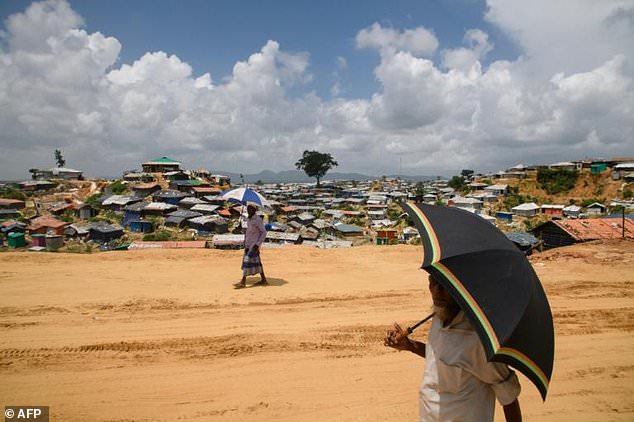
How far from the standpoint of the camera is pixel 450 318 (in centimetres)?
188

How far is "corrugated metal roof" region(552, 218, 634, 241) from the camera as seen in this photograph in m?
16.8

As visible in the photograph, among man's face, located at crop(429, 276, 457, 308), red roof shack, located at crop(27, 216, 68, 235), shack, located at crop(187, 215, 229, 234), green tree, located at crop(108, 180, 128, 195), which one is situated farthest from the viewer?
green tree, located at crop(108, 180, 128, 195)

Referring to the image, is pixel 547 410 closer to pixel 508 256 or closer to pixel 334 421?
pixel 334 421

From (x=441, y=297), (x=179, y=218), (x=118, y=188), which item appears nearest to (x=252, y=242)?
(x=441, y=297)

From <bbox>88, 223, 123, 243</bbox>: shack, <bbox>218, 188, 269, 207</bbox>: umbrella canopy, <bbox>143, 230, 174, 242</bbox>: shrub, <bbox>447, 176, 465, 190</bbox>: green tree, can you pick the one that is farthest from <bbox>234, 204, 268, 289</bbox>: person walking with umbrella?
<bbox>447, 176, 465, 190</bbox>: green tree

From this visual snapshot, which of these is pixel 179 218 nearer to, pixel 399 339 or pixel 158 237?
pixel 158 237

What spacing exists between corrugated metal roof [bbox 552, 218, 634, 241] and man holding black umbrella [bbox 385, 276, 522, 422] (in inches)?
743

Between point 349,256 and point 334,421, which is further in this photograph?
point 349,256

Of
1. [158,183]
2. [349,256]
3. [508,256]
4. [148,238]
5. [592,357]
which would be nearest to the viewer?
[508,256]

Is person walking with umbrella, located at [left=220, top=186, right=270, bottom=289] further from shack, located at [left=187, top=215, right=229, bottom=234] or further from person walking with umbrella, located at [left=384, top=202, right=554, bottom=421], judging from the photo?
shack, located at [left=187, top=215, right=229, bottom=234]

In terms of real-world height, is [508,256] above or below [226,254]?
above

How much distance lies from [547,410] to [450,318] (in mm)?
2466

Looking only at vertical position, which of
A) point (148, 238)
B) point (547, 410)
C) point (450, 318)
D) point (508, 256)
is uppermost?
point (508, 256)

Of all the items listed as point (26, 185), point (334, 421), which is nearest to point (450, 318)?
point (334, 421)
